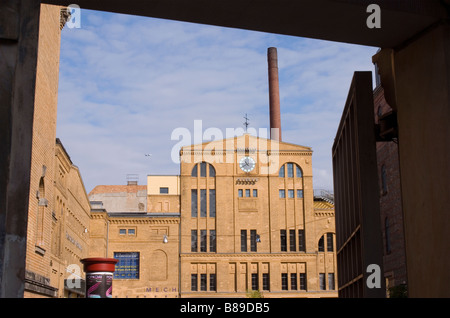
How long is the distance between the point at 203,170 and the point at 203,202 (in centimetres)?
313

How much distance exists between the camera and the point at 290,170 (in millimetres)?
58344

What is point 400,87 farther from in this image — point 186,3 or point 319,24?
point 186,3

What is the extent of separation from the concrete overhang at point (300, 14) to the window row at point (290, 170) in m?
52.4

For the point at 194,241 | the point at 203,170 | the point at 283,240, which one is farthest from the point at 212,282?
the point at 203,170

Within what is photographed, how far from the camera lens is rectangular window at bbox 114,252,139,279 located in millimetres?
55156

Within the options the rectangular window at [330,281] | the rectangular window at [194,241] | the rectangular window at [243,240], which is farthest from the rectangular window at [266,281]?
the rectangular window at [194,241]

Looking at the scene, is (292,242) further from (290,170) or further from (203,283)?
(203,283)

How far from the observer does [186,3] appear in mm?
5219

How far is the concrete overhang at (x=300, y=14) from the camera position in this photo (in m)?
5.21

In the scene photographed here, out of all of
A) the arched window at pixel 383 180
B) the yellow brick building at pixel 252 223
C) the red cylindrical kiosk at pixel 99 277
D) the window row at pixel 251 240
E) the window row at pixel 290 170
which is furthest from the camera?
the window row at pixel 290 170

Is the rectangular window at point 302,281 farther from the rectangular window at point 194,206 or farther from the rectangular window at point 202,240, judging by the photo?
the rectangular window at point 194,206

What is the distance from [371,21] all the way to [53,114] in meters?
15.7

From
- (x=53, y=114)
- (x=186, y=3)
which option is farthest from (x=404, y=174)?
(x=53, y=114)

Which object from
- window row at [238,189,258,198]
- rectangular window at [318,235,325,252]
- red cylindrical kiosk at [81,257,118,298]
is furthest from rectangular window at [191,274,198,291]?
red cylindrical kiosk at [81,257,118,298]
